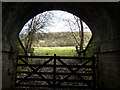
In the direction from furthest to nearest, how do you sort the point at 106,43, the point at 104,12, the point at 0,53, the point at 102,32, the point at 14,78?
the point at 14,78, the point at 102,32, the point at 106,43, the point at 104,12, the point at 0,53

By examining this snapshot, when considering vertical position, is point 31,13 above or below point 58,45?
above

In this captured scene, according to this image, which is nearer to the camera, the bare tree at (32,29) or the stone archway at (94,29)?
the stone archway at (94,29)

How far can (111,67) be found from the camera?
218 inches

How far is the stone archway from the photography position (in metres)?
5.10

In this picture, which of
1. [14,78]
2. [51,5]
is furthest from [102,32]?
[14,78]

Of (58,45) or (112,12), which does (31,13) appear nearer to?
(112,12)

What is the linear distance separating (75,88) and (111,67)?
2356 mm

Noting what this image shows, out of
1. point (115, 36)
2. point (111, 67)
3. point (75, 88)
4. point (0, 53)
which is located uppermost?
point (115, 36)

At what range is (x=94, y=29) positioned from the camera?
23.2 feet

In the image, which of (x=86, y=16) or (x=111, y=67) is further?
(x=86, y=16)

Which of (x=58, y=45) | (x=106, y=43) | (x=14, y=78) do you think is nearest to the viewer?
(x=106, y=43)

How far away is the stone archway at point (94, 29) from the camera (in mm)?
5098

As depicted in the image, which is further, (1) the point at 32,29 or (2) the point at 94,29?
(1) the point at 32,29

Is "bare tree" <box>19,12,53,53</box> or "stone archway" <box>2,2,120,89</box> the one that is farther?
"bare tree" <box>19,12,53,53</box>
